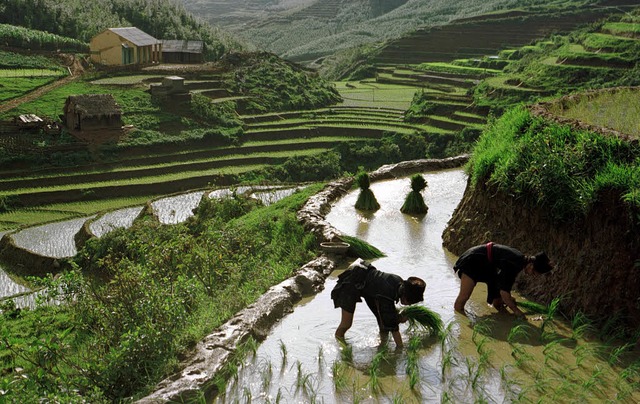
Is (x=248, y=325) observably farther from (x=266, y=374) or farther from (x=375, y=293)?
(x=375, y=293)

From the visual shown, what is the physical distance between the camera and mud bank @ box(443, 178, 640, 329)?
8.59 meters

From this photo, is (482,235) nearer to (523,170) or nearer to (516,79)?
(523,170)

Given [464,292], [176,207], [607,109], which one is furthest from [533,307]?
[176,207]

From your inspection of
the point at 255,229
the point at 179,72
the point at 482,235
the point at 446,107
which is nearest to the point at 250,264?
the point at 255,229

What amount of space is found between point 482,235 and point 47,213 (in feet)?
67.5

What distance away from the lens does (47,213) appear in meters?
28.0

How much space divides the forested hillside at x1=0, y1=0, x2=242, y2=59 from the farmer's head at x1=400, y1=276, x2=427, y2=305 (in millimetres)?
48025

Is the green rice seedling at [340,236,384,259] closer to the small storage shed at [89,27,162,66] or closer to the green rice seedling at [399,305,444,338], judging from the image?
the green rice seedling at [399,305,444,338]

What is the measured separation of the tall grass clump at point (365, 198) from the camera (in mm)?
14453

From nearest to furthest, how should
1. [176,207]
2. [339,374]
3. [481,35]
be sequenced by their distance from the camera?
[339,374] < [176,207] < [481,35]

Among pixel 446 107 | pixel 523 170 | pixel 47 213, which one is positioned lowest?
pixel 47 213

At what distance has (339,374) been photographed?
7.87m

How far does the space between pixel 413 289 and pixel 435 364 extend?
78 cm

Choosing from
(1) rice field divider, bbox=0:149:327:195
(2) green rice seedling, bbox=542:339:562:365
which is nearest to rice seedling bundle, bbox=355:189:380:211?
(2) green rice seedling, bbox=542:339:562:365
